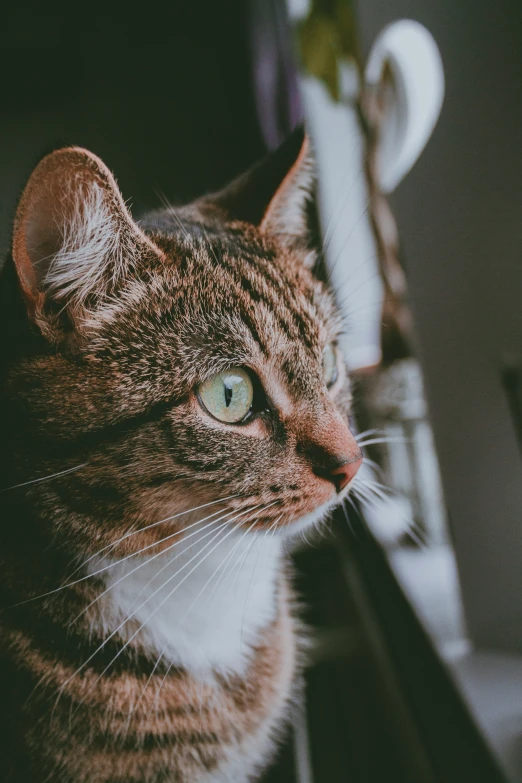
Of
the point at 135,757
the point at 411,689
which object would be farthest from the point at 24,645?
the point at 411,689

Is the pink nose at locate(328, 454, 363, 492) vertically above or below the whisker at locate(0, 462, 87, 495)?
below

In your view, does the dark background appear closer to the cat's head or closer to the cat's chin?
the cat's head

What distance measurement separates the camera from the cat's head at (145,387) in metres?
0.44

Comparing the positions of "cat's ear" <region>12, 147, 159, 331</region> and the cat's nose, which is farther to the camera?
the cat's nose

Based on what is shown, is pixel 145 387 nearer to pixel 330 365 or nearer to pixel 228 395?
pixel 228 395

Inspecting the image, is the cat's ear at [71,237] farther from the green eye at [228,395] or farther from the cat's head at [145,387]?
the green eye at [228,395]

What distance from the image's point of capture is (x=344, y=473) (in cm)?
51

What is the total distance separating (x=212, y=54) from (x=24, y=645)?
125 cm

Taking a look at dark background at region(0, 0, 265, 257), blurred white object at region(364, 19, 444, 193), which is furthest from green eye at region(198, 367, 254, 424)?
blurred white object at region(364, 19, 444, 193)

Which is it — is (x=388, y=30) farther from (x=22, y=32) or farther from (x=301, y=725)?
(x=301, y=725)

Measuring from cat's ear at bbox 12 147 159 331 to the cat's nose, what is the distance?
0.95 ft

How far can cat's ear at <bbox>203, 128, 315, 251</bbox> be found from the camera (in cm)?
60

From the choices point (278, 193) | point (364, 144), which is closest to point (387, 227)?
point (364, 144)

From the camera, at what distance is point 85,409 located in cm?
45
